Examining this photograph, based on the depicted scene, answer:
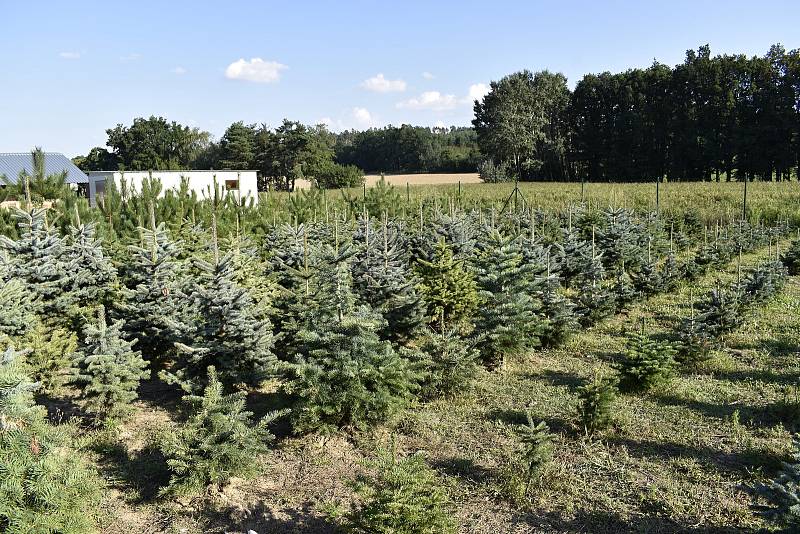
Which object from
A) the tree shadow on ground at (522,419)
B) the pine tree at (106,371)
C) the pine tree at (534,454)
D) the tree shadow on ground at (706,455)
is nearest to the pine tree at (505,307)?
the tree shadow on ground at (522,419)

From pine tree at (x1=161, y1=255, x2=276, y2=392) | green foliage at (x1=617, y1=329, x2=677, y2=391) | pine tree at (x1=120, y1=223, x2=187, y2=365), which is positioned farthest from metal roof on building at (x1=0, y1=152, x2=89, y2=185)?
green foliage at (x1=617, y1=329, x2=677, y2=391)

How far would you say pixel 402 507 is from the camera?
4734mm

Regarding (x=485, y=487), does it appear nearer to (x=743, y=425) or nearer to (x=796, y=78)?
(x=743, y=425)

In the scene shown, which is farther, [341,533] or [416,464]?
[341,533]

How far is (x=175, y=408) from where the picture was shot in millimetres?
8695

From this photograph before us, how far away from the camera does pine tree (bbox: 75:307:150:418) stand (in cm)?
706

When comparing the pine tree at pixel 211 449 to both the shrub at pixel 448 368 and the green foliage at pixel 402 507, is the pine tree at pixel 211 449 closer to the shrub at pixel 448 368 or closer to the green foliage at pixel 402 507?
the green foliage at pixel 402 507

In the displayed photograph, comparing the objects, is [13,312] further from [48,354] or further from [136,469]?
[136,469]

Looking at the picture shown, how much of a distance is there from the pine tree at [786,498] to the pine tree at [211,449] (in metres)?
4.93

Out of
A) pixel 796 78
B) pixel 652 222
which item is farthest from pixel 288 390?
pixel 796 78

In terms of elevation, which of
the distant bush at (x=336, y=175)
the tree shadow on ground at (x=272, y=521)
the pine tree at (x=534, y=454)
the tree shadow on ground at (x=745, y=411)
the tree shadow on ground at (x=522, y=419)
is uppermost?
the distant bush at (x=336, y=175)

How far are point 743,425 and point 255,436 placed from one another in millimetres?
6543

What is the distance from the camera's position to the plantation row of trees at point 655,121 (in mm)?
42938

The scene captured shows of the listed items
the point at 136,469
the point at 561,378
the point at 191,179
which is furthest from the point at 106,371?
the point at 191,179
